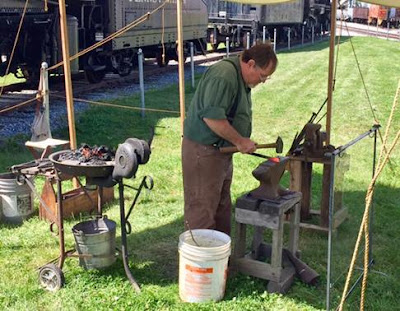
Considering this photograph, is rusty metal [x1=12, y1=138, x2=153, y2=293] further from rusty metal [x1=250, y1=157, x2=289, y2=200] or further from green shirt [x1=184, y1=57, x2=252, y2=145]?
rusty metal [x1=250, y1=157, x2=289, y2=200]

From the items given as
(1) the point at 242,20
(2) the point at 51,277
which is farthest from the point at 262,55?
(1) the point at 242,20

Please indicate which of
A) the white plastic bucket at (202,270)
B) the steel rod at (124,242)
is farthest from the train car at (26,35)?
the white plastic bucket at (202,270)

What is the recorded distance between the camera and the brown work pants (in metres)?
4.38

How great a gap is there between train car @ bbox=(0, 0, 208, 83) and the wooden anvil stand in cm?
795

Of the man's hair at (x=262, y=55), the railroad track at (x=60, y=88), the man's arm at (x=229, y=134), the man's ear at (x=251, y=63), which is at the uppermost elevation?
the man's hair at (x=262, y=55)

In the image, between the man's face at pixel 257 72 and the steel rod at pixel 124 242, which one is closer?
the man's face at pixel 257 72

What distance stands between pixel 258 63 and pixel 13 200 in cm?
320

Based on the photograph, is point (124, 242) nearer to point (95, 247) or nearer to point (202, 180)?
point (95, 247)

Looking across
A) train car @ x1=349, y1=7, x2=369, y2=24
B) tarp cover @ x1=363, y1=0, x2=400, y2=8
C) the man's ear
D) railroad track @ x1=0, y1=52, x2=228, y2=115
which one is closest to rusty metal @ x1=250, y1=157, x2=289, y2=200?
the man's ear

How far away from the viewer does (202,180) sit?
4434 millimetres

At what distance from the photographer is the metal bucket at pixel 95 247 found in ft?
15.1

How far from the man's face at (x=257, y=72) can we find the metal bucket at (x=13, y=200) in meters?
2.96

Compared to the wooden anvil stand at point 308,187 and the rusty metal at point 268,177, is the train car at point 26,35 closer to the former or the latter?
the wooden anvil stand at point 308,187

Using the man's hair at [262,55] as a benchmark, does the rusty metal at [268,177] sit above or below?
below
